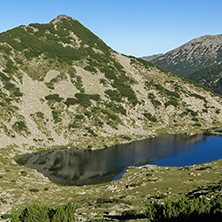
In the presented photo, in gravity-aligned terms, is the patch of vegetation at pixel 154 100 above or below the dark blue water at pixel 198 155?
above

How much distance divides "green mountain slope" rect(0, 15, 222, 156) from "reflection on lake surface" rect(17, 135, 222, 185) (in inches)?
282

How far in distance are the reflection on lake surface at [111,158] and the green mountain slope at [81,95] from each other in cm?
716

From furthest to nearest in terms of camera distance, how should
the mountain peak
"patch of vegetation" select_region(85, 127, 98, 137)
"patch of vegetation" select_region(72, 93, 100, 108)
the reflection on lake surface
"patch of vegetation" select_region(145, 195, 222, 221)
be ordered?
the mountain peak
"patch of vegetation" select_region(72, 93, 100, 108)
"patch of vegetation" select_region(85, 127, 98, 137)
the reflection on lake surface
"patch of vegetation" select_region(145, 195, 222, 221)

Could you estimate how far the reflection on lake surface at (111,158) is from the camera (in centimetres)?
6100

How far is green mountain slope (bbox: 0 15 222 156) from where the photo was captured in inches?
3506

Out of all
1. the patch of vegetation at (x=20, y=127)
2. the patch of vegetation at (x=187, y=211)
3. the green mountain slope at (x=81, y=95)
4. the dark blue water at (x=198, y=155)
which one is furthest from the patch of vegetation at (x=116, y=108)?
the patch of vegetation at (x=187, y=211)

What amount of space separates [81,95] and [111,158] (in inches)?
1701

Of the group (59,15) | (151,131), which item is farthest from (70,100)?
(59,15)

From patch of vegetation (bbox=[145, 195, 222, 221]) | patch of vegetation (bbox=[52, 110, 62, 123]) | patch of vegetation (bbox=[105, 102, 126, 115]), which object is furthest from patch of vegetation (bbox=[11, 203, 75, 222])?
patch of vegetation (bbox=[105, 102, 126, 115])

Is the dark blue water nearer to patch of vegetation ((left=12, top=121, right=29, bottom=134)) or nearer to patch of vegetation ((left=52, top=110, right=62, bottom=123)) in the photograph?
patch of vegetation ((left=52, top=110, right=62, bottom=123))

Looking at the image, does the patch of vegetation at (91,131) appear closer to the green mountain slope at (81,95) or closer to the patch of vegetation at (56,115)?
the green mountain slope at (81,95)

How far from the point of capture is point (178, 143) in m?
93.6

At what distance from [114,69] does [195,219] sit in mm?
121750

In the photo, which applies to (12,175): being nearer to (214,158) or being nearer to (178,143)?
(214,158)
